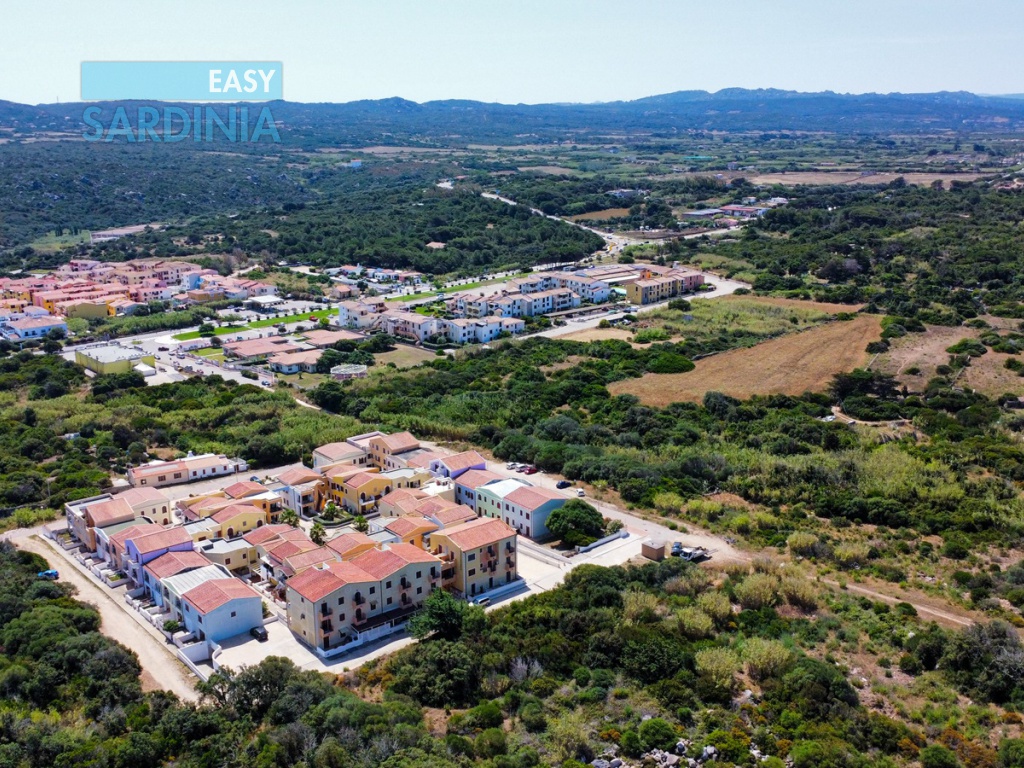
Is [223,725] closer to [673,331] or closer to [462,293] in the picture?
[673,331]

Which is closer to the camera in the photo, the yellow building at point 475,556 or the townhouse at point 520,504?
the yellow building at point 475,556

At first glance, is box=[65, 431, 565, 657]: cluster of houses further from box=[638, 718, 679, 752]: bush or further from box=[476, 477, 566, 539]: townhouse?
box=[638, 718, 679, 752]: bush

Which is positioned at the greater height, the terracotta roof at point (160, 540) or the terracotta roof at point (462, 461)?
the terracotta roof at point (462, 461)

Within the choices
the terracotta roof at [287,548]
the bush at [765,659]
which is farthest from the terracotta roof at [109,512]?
the bush at [765,659]

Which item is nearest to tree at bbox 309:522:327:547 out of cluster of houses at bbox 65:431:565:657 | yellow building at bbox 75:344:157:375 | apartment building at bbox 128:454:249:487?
cluster of houses at bbox 65:431:565:657

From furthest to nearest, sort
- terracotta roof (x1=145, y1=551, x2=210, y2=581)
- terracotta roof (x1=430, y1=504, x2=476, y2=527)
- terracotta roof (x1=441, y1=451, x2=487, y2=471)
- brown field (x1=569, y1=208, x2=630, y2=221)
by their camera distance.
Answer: brown field (x1=569, y1=208, x2=630, y2=221), terracotta roof (x1=441, y1=451, x2=487, y2=471), terracotta roof (x1=430, y1=504, x2=476, y2=527), terracotta roof (x1=145, y1=551, x2=210, y2=581)

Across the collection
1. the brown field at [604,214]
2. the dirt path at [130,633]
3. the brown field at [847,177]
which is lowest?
the dirt path at [130,633]

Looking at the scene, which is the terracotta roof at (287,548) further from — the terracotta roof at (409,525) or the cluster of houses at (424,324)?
the cluster of houses at (424,324)
